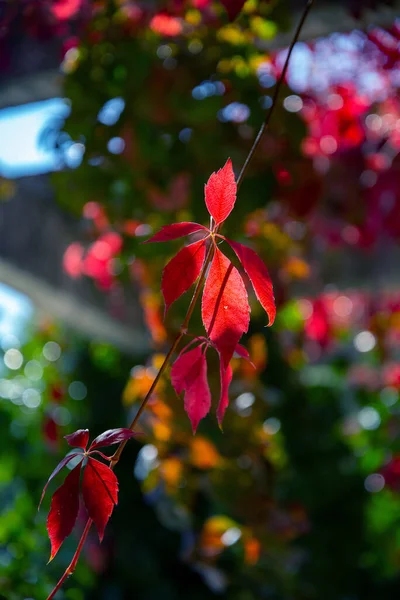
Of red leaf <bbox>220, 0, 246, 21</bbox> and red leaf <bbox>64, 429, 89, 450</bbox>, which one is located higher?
red leaf <bbox>220, 0, 246, 21</bbox>

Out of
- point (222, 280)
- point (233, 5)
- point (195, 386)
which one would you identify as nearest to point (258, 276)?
point (222, 280)

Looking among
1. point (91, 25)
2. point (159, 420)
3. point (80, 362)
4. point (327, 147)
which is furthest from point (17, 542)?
point (80, 362)

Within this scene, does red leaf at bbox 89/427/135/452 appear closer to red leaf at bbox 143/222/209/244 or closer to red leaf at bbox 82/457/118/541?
red leaf at bbox 82/457/118/541

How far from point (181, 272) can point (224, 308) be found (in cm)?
5

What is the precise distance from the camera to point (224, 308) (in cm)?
52

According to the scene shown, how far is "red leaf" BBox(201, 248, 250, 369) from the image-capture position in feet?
1.70

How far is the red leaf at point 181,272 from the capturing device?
539 mm

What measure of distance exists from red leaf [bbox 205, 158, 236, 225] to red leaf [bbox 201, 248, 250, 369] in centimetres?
4

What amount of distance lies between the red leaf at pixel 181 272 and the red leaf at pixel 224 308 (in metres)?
0.03

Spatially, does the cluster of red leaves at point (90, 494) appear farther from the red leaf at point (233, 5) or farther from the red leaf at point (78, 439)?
the red leaf at point (233, 5)

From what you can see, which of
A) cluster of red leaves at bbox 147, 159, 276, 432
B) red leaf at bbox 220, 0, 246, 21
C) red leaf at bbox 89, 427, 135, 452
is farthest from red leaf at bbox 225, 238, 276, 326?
red leaf at bbox 220, 0, 246, 21

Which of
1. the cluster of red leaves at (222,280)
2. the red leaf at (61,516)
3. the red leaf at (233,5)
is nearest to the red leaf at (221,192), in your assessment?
the cluster of red leaves at (222,280)

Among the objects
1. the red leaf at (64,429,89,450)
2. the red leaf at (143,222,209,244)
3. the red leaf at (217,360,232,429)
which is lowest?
the red leaf at (217,360,232,429)

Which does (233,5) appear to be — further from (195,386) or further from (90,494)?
(90,494)
